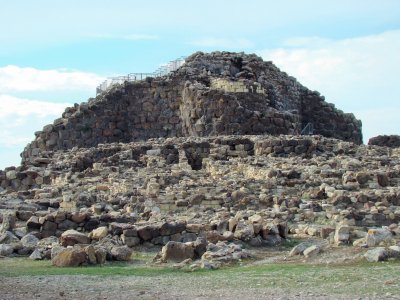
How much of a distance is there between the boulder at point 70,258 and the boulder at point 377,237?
13.5ft

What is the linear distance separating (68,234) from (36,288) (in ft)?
9.79

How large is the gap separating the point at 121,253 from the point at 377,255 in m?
3.64

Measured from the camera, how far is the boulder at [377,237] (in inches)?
498

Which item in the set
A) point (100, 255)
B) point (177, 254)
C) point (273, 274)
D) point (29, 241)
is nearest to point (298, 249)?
point (177, 254)

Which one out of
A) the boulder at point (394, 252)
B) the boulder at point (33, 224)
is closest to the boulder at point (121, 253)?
the boulder at point (33, 224)

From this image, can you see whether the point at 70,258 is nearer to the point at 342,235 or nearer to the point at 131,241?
the point at 131,241

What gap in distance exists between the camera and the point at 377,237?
12711 mm

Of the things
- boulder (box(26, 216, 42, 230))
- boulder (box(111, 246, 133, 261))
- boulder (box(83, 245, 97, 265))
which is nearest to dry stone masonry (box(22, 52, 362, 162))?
boulder (box(26, 216, 42, 230))

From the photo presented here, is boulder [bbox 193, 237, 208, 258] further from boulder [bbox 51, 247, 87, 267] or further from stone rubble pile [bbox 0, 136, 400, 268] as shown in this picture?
boulder [bbox 51, 247, 87, 267]

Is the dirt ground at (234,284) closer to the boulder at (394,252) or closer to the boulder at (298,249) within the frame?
the boulder at (394,252)

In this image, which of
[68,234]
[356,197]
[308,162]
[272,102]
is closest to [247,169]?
[308,162]

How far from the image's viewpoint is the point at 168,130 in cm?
3231

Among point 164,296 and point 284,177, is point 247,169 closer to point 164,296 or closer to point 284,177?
point 284,177

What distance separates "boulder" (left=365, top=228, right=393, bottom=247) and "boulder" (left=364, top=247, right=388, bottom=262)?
3.36 ft
